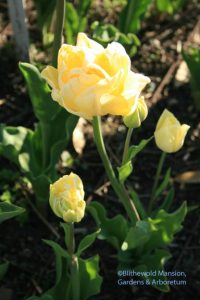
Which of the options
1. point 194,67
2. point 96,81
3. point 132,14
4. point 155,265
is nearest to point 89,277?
point 155,265

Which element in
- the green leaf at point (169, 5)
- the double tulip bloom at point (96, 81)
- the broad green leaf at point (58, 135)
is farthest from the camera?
the green leaf at point (169, 5)

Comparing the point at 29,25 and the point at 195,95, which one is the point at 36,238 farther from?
the point at 29,25

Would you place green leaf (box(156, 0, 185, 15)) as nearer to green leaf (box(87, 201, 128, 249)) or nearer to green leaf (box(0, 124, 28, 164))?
green leaf (box(0, 124, 28, 164))

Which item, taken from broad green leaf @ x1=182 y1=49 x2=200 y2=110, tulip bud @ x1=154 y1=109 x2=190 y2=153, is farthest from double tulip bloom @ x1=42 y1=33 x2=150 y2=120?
broad green leaf @ x1=182 y1=49 x2=200 y2=110

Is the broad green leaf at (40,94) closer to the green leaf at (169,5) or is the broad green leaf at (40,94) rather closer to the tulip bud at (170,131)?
the tulip bud at (170,131)

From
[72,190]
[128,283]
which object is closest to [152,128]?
[128,283]

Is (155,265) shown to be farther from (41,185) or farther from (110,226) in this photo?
(41,185)

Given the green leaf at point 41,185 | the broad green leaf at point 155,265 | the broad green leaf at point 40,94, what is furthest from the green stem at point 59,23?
the broad green leaf at point 155,265
